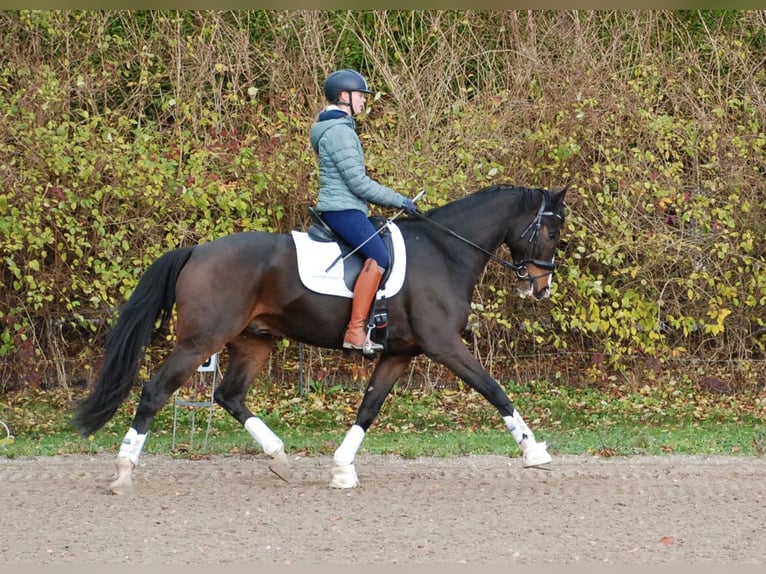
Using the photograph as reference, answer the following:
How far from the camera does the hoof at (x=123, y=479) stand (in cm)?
749

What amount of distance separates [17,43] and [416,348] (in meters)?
7.08

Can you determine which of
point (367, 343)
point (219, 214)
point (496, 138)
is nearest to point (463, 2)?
point (496, 138)

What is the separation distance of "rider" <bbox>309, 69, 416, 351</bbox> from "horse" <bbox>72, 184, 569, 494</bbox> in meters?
0.17

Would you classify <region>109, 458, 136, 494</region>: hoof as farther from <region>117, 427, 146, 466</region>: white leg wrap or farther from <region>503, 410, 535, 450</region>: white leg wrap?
<region>503, 410, 535, 450</region>: white leg wrap

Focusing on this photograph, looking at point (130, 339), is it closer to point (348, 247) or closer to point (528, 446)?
point (348, 247)

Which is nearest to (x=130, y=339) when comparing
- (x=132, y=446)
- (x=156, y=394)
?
(x=156, y=394)

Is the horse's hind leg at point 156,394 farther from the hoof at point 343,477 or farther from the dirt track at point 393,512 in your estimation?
the hoof at point 343,477

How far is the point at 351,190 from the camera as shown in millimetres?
7742

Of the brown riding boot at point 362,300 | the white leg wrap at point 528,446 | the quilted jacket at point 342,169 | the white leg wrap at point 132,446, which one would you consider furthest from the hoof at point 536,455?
the white leg wrap at point 132,446

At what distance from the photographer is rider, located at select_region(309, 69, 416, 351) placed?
762cm

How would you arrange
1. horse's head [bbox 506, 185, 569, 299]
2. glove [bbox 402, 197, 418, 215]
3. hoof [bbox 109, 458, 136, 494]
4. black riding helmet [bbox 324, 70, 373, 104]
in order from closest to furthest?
hoof [bbox 109, 458, 136, 494]
black riding helmet [bbox 324, 70, 373, 104]
glove [bbox 402, 197, 418, 215]
horse's head [bbox 506, 185, 569, 299]

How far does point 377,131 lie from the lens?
12484 millimetres

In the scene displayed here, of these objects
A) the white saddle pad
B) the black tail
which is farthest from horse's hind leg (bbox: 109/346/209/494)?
the white saddle pad

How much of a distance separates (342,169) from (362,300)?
0.91m
